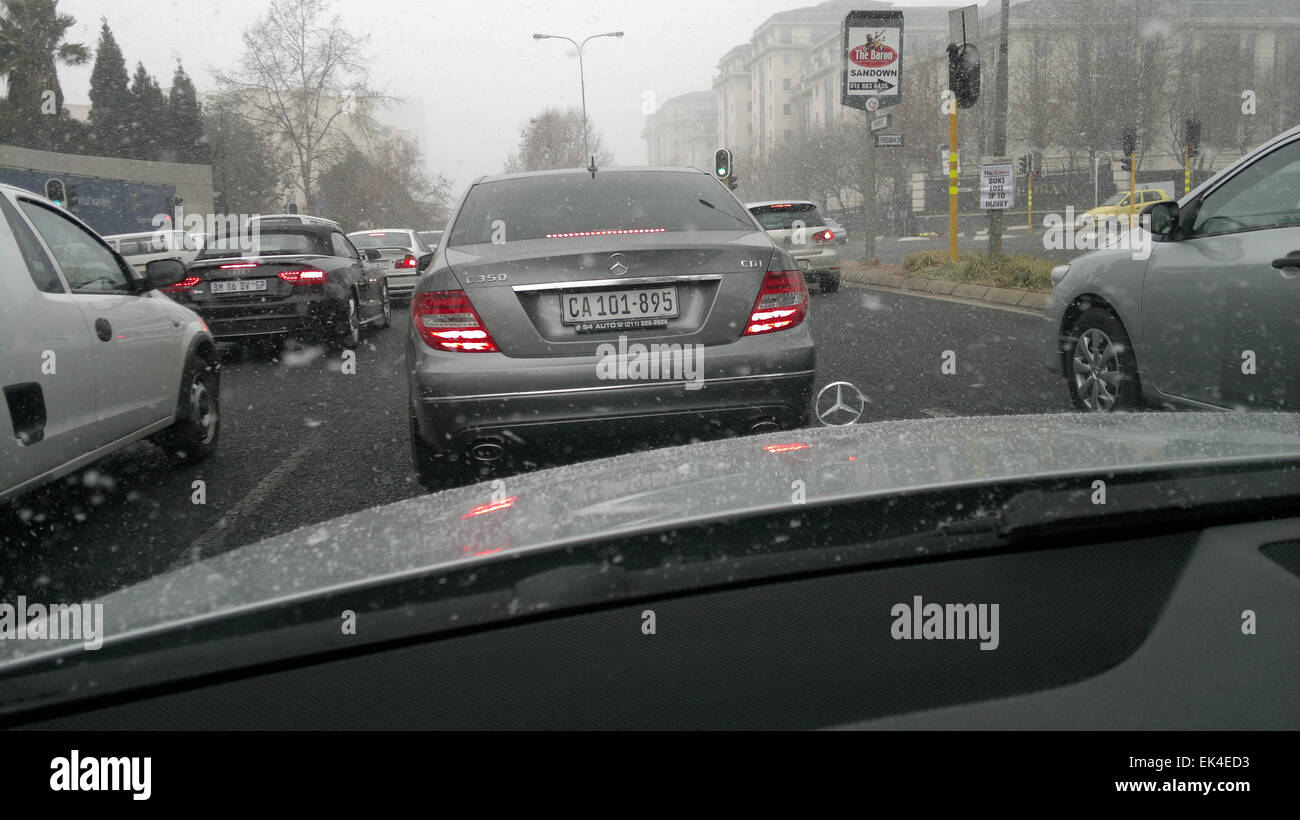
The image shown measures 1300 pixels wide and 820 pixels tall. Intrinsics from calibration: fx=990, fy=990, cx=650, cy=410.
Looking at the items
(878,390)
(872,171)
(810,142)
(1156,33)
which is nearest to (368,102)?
(810,142)

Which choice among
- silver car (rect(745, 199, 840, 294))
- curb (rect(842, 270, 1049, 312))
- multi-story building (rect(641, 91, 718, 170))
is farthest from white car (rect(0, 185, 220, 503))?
multi-story building (rect(641, 91, 718, 170))

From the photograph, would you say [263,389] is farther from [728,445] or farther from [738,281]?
[728,445]

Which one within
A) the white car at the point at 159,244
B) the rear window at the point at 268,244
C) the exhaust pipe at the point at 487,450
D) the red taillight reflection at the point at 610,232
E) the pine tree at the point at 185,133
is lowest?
the exhaust pipe at the point at 487,450

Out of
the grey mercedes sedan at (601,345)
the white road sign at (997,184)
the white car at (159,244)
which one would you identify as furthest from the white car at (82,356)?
the white car at (159,244)

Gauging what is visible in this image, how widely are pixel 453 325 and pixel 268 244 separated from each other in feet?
25.4

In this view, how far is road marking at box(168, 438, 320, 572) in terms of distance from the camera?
3.73 meters

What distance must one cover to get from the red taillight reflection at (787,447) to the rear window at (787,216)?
15174 mm

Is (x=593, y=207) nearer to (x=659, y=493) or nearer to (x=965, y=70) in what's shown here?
(x=659, y=493)

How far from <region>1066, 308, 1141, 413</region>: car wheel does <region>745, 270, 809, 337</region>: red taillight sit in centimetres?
208

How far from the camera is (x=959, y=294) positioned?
556 inches

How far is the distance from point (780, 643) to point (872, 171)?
20.4m

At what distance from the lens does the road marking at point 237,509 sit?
12.2ft

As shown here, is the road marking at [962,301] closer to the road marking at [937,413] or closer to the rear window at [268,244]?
the road marking at [937,413]

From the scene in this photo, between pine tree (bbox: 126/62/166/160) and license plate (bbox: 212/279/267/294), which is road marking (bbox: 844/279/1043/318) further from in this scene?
pine tree (bbox: 126/62/166/160)
